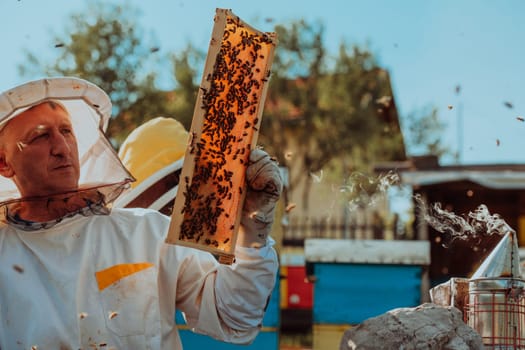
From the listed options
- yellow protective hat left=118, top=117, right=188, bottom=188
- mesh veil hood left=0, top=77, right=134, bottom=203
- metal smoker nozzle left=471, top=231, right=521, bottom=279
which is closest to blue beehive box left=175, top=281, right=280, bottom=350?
yellow protective hat left=118, top=117, right=188, bottom=188

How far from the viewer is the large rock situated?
2291 millimetres

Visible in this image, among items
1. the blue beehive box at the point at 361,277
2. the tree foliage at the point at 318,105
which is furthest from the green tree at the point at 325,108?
the blue beehive box at the point at 361,277

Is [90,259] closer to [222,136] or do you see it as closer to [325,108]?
[222,136]

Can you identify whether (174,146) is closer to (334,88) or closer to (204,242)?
(204,242)

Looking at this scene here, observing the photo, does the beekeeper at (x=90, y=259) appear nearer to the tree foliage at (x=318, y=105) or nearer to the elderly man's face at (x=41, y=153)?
the elderly man's face at (x=41, y=153)

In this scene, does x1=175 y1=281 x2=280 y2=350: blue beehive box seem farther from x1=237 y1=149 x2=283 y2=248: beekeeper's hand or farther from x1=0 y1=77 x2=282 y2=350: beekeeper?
x1=237 y1=149 x2=283 y2=248: beekeeper's hand

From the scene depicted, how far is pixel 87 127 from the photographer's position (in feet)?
9.74

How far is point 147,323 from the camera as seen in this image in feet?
8.07

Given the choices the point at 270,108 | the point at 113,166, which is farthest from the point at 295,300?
the point at 270,108

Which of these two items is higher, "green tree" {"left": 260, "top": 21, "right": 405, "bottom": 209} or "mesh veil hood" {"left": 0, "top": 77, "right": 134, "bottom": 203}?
"green tree" {"left": 260, "top": 21, "right": 405, "bottom": 209}

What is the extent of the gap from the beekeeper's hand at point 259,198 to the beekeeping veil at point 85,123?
68 centimetres

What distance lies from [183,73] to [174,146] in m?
17.9

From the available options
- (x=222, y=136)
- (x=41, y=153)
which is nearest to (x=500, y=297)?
(x=222, y=136)

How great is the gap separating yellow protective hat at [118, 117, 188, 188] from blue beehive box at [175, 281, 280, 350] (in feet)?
3.50
